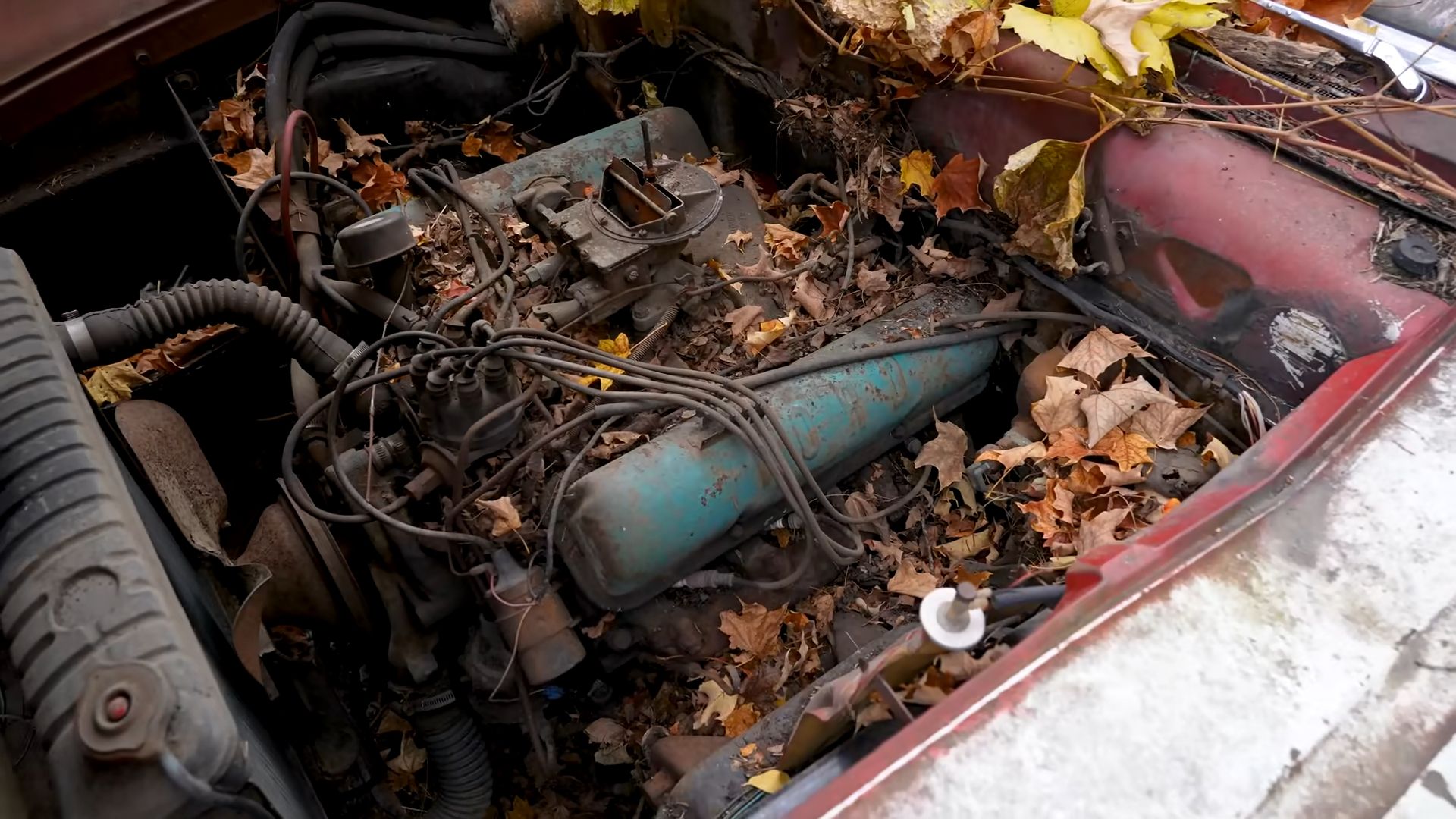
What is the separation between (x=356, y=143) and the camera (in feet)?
10.5

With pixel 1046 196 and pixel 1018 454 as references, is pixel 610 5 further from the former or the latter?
pixel 1018 454

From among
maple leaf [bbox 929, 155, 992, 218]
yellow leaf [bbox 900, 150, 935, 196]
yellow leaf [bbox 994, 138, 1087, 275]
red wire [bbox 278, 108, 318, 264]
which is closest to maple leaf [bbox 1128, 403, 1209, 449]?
yellow leaf [bbox 994, 138, 1087, 275]

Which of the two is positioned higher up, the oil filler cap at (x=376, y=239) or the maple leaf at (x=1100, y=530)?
the oil filler cap at (x=376, y=239)

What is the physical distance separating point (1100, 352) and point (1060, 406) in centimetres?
18

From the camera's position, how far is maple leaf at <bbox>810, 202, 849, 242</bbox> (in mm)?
2678

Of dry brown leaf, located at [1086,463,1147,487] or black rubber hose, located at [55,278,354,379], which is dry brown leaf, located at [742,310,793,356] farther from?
black rubber hose, located at [55,278,354,379]

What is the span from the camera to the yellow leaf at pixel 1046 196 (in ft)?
7.08

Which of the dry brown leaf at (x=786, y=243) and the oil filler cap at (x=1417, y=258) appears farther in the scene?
the dry brown leaf at (x=786, y=243)

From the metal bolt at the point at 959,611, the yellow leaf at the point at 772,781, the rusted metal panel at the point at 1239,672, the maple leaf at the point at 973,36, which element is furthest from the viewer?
the maple leaf at the point at 973,36

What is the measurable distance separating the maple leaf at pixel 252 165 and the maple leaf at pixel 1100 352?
8.77 feet

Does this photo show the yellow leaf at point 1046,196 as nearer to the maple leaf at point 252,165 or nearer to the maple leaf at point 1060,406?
the maple leaf at point 1060,406

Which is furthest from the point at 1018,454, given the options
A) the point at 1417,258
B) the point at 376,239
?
the point at 376,239

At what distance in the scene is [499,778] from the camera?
9.20 ft

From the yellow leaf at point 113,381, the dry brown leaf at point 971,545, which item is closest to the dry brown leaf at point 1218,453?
the dry brown leaf at point 971,545
